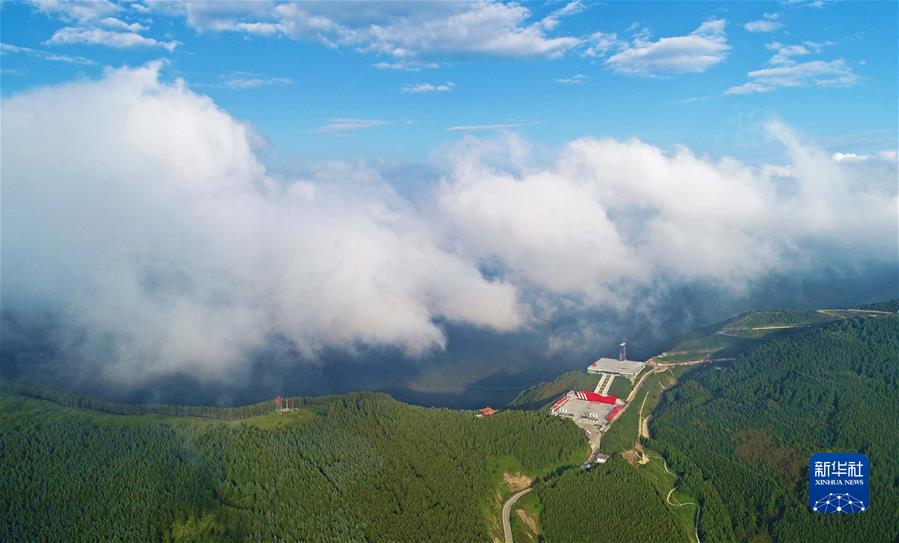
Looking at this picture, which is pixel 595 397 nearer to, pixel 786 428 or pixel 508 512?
pixel 786 428

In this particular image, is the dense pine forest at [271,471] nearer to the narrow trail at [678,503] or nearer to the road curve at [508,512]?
the road curve at [508,512]

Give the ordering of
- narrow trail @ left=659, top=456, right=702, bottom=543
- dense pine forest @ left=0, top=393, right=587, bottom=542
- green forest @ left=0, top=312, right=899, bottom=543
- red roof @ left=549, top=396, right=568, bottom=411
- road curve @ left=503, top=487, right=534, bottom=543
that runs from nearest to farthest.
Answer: dense pine forest @ left=0, top=393, right=587, bottom=542 → green forest @ left=0, top=312, right=899, bottom=543 → road curve @ left=503, top=487, right=534, bottom=543 → narrow trail @ left=659, top=456, right=702, bottom=543 → red roof @ left=549, top=396, right=568, bottom=411

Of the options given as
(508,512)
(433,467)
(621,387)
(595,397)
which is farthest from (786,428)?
(433,467)

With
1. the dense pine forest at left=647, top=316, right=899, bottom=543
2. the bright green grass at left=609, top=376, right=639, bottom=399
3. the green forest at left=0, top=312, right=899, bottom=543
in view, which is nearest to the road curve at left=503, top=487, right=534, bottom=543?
the green forest at left=0, top=312, right=899, bottom=543

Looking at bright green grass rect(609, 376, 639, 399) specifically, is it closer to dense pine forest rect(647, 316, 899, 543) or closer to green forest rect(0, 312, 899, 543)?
dense pine forest rect(647, 316, 899, 543)

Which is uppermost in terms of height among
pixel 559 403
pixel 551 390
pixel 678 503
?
pixel 559 403

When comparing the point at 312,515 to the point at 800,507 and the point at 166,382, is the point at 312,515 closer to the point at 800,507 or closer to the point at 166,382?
the point at 800,507
